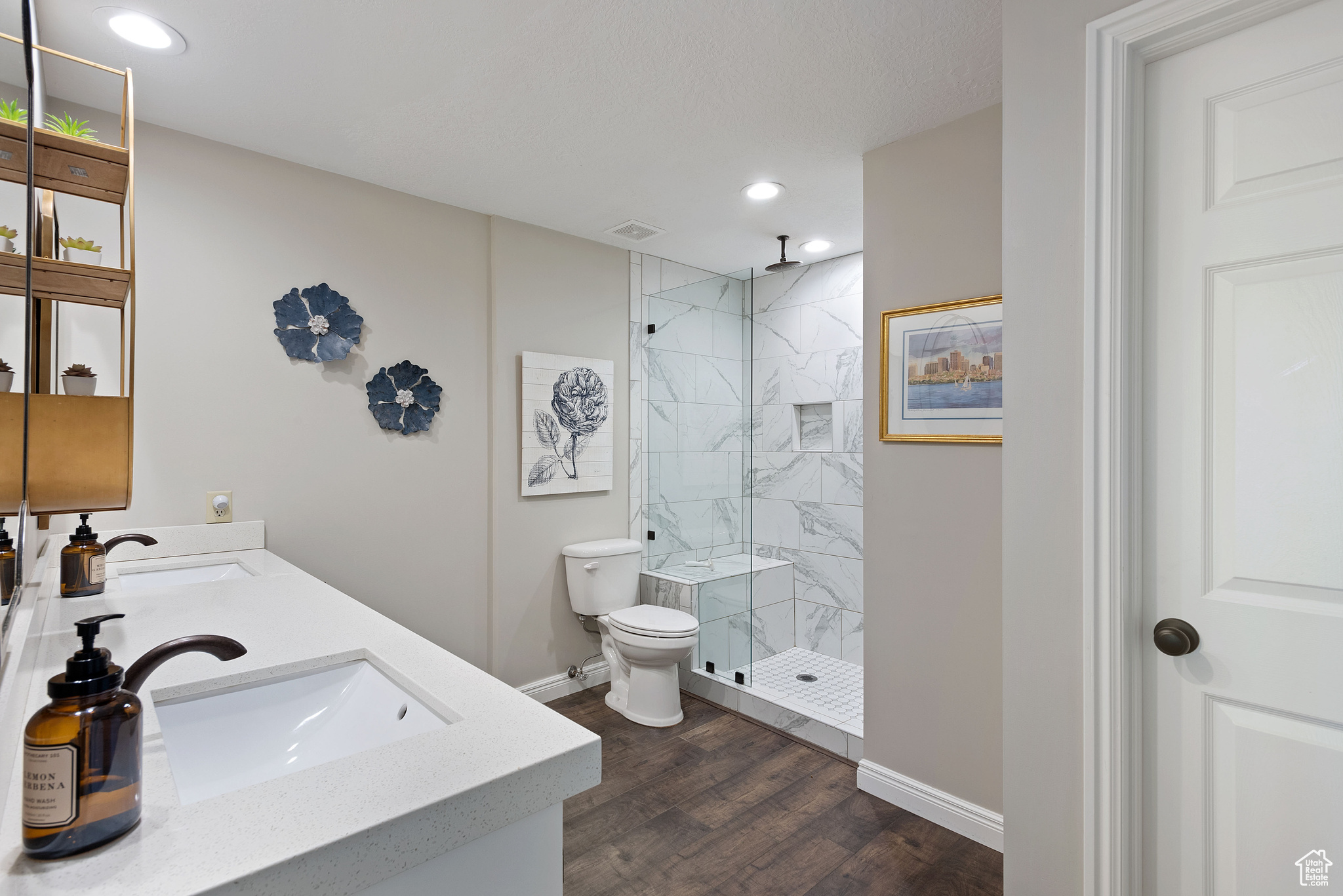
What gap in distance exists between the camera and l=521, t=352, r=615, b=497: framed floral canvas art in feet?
10.4

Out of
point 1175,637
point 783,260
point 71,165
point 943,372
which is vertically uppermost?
point 783,260

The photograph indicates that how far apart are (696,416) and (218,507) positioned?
2.14 m

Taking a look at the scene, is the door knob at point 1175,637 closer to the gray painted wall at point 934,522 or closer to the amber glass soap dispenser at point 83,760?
the gray painted wall at point 934,522

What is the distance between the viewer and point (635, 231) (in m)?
3.27

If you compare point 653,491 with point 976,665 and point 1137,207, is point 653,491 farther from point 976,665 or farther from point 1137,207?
point 1137,207

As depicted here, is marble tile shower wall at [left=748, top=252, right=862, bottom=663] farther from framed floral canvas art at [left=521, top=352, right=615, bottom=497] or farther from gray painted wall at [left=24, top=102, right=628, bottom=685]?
gray painted wall at [left=24, top=102, right=628, bottom=685]

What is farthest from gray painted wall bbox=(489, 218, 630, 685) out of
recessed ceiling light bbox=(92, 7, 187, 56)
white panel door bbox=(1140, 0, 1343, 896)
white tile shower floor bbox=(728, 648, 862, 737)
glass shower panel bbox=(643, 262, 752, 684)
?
white panel door bbox=(1140, 0, 1343, 896)

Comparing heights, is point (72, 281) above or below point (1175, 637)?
above

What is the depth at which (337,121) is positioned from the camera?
2160mm

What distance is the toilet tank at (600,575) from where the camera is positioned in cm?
326

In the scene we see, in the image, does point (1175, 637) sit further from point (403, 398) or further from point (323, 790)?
point (403, 398)

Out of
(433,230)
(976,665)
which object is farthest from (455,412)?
(976,665)

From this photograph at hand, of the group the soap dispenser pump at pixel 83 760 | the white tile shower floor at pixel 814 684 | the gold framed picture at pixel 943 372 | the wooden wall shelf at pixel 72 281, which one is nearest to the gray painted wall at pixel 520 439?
the white tile shower floor at pixel 814 684

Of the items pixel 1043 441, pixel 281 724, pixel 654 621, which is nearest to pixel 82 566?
pixel 281 724
